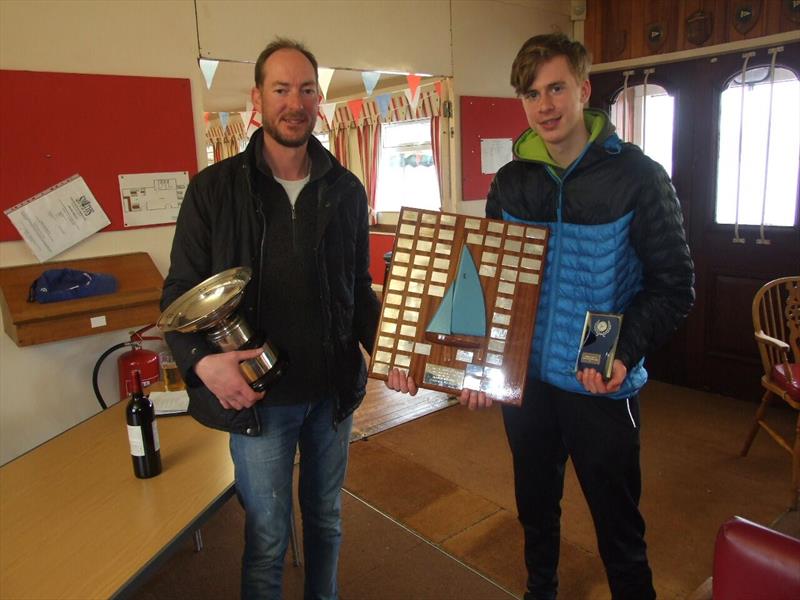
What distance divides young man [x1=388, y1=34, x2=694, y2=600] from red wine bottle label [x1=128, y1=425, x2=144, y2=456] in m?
0.62

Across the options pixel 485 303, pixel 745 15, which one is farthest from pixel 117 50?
pixel 745 15

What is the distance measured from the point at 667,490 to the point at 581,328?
157cm

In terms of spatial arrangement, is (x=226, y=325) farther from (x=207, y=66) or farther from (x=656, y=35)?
(x=656, y=35)

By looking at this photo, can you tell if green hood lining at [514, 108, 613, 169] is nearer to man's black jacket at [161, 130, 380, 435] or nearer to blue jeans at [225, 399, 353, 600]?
man's black jacket at [161, 130, 380, 435]

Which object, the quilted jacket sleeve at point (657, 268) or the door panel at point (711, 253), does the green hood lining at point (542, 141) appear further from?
the door panel at point (711, 253)

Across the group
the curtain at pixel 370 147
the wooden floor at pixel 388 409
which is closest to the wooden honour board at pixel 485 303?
the wooden floor at pixel 388 409

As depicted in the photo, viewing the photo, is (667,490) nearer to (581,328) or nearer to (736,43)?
(581,328)

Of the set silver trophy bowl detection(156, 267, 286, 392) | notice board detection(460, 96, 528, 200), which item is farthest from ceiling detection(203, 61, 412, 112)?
silver trophy bowl detection(156, 267, 286, 392)

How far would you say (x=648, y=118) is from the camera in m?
3.85

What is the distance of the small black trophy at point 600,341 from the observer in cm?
138

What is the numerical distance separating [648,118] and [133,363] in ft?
10.8

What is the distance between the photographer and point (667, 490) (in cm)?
268

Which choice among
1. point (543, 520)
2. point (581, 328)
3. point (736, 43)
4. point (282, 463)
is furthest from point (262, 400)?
point (736, 43)

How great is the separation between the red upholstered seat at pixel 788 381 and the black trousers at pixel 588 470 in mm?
1355
